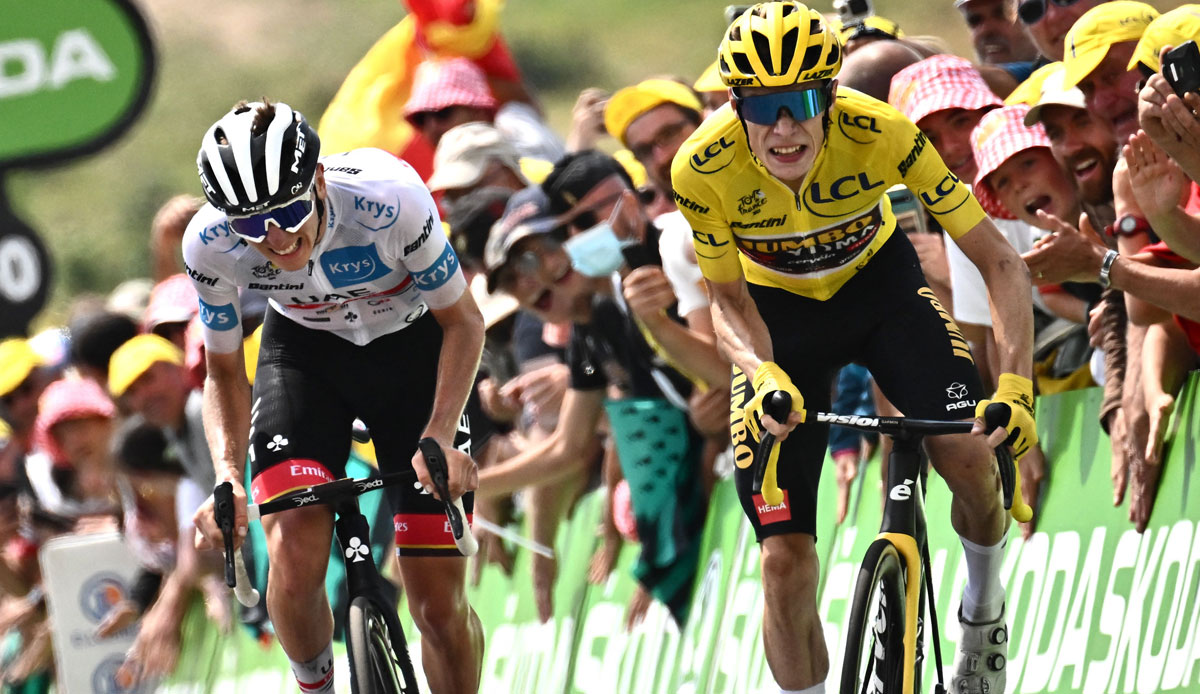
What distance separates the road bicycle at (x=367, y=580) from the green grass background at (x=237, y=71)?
16.9 metres

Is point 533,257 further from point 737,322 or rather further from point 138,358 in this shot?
point 138,358

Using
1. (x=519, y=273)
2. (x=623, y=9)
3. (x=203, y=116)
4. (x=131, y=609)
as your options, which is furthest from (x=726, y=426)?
(x=203, y=116)

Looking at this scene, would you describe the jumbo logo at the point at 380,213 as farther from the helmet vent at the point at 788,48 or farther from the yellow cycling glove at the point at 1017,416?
the yellow cycling glove at the point at 1017,416

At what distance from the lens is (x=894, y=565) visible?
5.93 metres

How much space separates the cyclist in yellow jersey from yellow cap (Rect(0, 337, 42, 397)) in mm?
8494

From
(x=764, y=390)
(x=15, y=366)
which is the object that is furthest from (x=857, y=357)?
(x=15, y=366)

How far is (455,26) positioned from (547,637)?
4500 millimetres

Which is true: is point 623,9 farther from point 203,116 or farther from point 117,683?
point 117,683

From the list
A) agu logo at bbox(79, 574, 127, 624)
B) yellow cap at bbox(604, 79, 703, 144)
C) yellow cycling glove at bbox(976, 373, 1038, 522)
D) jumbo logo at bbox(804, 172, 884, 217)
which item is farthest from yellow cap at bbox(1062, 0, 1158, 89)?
agu logo at bbox(79, 574, 127, 624)

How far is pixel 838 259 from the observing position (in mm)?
6422

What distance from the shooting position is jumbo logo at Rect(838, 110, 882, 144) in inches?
240

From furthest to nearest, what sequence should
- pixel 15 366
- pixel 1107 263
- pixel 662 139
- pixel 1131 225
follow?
pixel 15 366
pixel 662 139
pixel 1131 225
pixel 1107 263

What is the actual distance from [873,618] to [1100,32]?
2.45 meters

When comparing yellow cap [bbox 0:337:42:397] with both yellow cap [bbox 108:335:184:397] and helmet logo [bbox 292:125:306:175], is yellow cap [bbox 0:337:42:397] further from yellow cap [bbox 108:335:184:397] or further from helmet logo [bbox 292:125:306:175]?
helmet logo [bbox 292:125:306:175]
